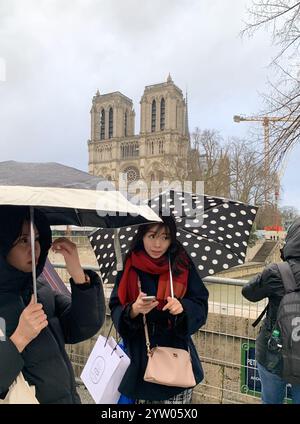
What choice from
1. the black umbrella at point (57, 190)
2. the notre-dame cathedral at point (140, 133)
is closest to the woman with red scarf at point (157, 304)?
the black umbrella at point (57, 190)

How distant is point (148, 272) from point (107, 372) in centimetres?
60

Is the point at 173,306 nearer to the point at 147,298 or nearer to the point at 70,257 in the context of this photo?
the point at 147,298

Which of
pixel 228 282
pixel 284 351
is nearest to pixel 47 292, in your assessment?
pixel 284 351

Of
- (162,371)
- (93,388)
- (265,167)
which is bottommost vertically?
(93,388)

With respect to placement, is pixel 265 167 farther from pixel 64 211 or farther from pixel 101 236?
pixel 64 211

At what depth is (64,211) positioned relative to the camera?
2125 mm

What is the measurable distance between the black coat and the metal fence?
4.83 feet

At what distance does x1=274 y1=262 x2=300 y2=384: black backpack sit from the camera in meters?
2.08

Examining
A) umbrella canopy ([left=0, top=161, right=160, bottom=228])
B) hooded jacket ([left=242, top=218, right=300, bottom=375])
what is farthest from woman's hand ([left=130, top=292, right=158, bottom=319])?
hooded jacket ([left=242, top=218, right=300, bottom=375])

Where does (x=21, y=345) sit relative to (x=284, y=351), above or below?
above

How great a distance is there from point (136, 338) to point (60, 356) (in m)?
0.52

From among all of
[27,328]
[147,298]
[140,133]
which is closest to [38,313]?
[27,328]

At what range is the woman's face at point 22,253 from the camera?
1.63 metres

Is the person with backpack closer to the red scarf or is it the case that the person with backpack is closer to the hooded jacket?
the hooded jacket
